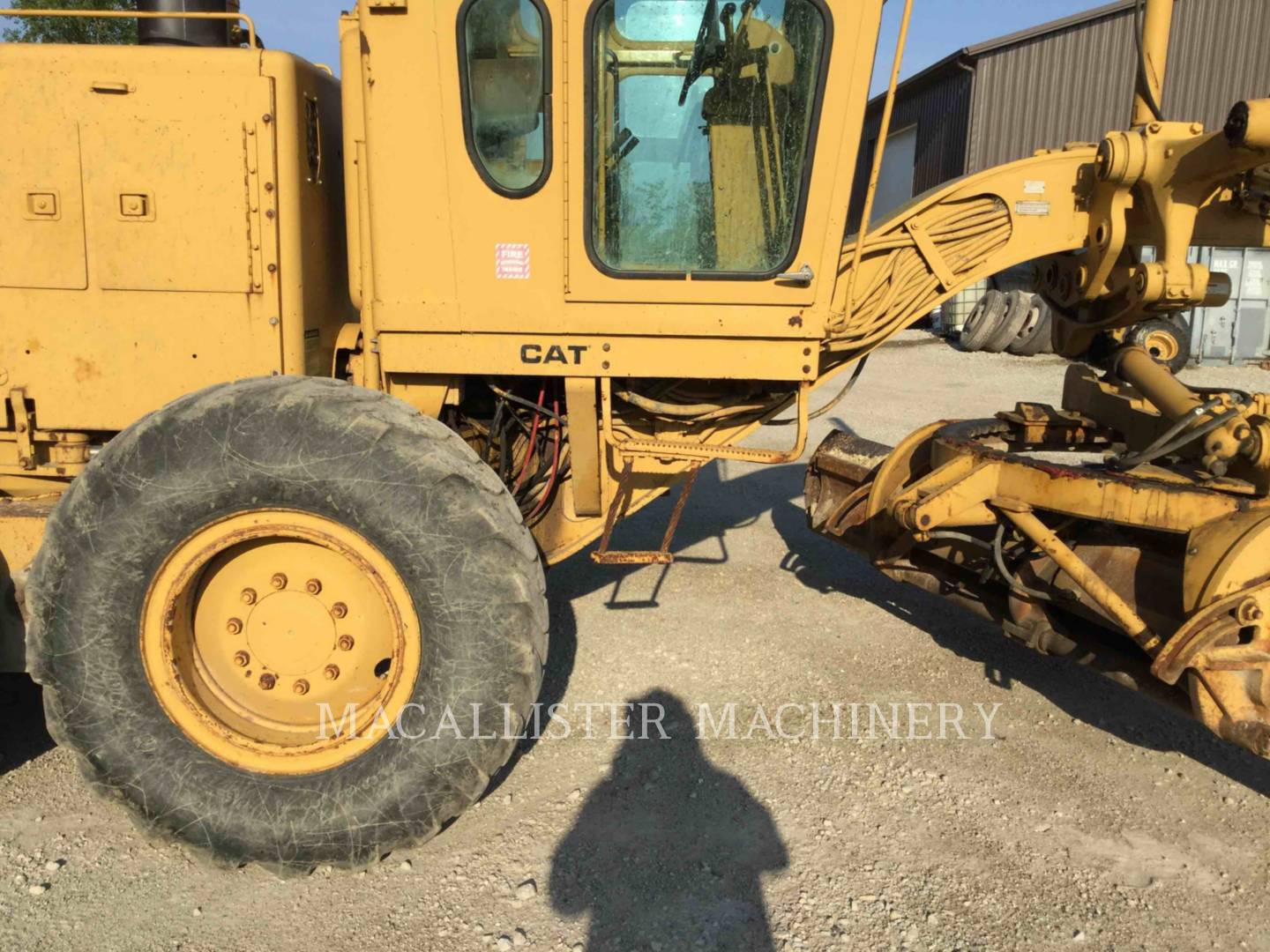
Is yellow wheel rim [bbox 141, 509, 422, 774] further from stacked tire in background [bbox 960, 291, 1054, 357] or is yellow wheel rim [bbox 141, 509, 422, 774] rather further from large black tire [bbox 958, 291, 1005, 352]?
large black tire [bbox 958, 291, 1005, 352]

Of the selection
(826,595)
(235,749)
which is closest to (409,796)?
(235,749)

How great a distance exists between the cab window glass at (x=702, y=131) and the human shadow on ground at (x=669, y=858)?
1.79 metres

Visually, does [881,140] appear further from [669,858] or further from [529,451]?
[669,858]

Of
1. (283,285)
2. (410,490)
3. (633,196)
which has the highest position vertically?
(633,196)

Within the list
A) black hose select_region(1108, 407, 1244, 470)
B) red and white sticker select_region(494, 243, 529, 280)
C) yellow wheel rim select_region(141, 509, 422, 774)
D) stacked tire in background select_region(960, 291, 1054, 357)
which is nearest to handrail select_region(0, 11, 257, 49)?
red and white sticker select_region(494, 243, 529, 280)

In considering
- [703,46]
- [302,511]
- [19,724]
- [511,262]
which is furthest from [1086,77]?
[19,724]

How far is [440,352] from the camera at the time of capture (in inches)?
122

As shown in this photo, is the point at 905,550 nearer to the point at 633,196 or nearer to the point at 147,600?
the point at 633,196

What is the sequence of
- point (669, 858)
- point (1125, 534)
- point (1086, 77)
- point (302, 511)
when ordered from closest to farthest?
point (302, 511) < point (669, 858) < point (1125, 534) < point (1086, 77)

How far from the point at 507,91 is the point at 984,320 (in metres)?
13.4

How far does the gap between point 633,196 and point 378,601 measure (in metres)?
1.55

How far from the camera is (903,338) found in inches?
687

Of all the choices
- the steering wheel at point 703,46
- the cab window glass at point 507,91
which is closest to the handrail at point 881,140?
the steering wheel at point 703,46

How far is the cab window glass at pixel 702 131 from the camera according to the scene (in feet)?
9.68
